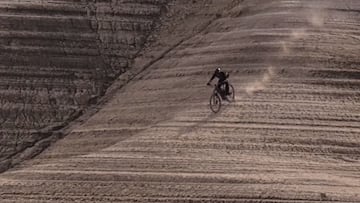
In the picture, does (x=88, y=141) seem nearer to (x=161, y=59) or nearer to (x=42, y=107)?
(x=42, y=107)

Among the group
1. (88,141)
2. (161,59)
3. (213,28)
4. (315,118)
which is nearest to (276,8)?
(213,28)

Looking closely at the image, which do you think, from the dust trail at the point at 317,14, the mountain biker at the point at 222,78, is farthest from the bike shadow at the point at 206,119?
the dust trail at the point at 317,14

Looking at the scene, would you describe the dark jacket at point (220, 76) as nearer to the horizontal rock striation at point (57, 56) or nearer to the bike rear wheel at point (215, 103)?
the bike rear wheel at point (215, 103)

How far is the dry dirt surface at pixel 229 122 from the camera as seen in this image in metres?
16.1

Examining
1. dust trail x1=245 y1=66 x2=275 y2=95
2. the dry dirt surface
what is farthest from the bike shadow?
dust trail x1=245 y1=66 x2=275 y2=95

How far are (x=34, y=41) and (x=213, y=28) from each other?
18.5ft

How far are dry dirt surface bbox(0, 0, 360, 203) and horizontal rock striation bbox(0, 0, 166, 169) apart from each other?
679 mm

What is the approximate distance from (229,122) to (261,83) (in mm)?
1922

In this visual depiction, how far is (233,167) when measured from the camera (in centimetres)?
1666

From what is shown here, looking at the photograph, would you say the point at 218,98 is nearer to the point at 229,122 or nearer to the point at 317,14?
the point at 229,122

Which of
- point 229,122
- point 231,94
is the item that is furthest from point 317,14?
point 229,122

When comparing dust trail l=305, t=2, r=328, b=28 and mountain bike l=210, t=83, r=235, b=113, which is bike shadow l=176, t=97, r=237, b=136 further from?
dust trail l=305, t=2, r=328, b=28

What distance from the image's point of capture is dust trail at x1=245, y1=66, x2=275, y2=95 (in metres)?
19.5

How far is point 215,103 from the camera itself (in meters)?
19.1
